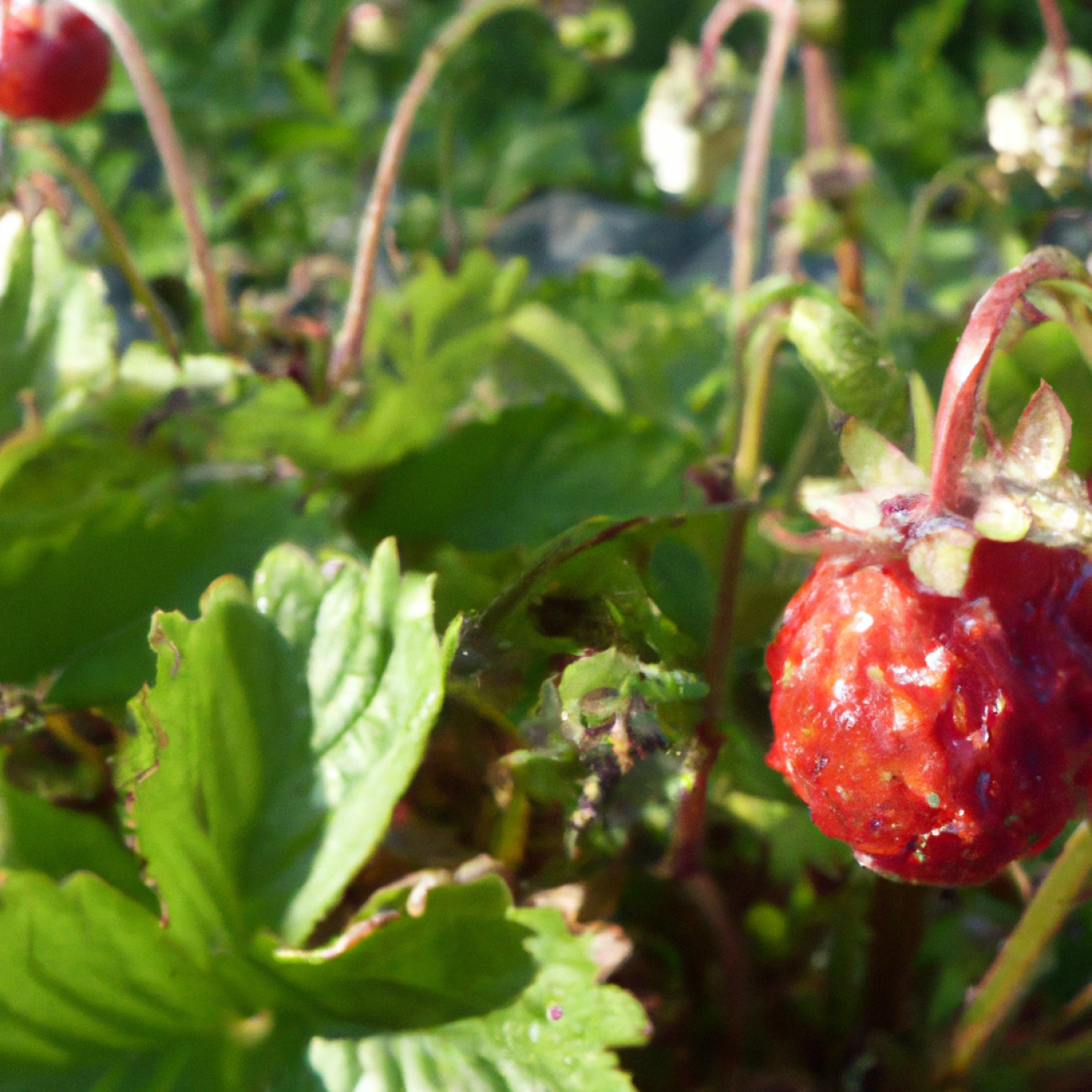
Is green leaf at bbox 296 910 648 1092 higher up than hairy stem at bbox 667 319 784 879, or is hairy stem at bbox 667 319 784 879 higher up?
hairy stem at bbox 667 319 784 879

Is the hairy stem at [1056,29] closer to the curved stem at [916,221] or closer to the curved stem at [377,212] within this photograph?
the curved stem at [916,221]

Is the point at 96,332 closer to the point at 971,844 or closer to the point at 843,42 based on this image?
the point at 971,844

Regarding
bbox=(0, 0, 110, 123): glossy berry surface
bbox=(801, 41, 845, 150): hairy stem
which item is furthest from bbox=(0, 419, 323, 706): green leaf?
bbox=(801, 41, 845, 150): hairy stem

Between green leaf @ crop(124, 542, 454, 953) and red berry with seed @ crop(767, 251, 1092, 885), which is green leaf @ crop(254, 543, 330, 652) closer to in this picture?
green leaf @ crop(124, 542, 454, 953)

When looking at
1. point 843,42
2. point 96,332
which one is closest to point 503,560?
point 96,332

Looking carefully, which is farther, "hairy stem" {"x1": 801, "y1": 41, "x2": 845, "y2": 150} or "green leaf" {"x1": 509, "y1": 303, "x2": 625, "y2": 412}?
"hairy stem" {"x1": 801, "y1": 41, "x2": 845, "y2": 150}

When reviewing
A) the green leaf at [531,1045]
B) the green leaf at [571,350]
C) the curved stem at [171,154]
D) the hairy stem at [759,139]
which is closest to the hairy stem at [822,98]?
the hairy stem at [759,139]

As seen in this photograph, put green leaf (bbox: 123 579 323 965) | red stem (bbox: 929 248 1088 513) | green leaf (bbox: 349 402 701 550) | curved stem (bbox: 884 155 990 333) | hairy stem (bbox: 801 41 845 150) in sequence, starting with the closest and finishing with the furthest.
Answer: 1. red stem (bbox: 929 248 1088 513)
2. green leaf (bbox: 123 579 323 965)
3. green leaf (bbox: 349 402 701 550)
4. curved stem (bbox: 884 155 990 333)
5. hairy stem (bbox: 801 41 845 150)
